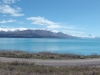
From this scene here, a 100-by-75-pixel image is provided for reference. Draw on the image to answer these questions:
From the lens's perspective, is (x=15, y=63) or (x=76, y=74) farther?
(x=15, y=63)

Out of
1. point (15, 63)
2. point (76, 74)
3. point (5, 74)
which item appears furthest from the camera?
point (15, 63)

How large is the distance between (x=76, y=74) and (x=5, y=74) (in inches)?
182

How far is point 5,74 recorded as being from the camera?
42.1ft

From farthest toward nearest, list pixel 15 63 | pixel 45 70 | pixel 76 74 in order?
pixel 15 63
pixel 45 70
pixel 76 74

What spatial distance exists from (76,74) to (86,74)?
1.06 metres

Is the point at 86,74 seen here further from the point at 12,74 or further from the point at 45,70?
the point at 12,74

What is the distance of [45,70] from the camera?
16031 millimetres

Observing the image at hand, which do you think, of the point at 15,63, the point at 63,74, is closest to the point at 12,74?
the point at 63,74

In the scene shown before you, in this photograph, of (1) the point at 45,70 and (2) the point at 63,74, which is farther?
(1) the point at 45,70

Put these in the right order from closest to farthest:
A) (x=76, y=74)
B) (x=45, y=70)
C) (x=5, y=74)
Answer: (x=5, y=74)
(x=76, y=74)
(x=45, y=70)

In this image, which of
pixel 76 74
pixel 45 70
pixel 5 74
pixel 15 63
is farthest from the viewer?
pixel 15 63

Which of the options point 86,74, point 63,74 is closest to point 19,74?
point 63,74

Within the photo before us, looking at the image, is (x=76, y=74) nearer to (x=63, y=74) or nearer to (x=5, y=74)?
(x=63, y=74)

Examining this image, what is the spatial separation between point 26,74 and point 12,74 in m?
0.90
